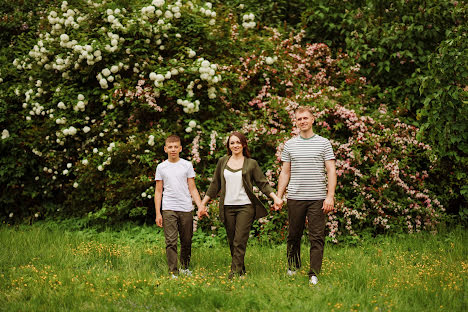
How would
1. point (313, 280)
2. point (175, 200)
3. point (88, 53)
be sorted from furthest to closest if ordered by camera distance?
point (88, 53) < point (175, 200) < point (313, 280)

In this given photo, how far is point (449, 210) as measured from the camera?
7.97m

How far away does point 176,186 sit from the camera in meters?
5.28

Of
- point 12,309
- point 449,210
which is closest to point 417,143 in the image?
point 449,210

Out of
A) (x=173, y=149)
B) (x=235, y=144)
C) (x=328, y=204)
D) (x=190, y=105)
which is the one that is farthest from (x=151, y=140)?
(x=328, y=204)

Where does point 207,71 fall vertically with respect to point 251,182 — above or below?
above

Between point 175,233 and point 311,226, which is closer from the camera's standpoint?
Answer: point 311,226

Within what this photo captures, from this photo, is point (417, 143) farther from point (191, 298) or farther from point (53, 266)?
point (53, 266)

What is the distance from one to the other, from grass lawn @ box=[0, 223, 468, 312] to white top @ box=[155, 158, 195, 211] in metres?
0.80

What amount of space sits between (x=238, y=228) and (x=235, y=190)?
428 mm

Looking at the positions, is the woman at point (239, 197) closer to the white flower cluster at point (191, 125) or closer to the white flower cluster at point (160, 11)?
the white flower cluster at point (191, 125)

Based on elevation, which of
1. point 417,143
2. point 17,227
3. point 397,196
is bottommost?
point 17,227

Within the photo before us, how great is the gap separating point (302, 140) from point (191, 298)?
2095 millimetres

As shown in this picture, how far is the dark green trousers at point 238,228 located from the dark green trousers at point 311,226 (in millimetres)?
478

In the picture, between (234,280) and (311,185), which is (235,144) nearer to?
(311,185)
